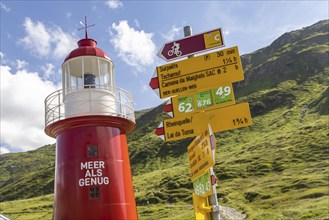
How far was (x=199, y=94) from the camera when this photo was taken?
830 cm

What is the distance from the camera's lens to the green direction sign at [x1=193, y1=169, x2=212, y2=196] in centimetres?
715

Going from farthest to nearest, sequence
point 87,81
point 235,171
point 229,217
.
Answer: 1. point 235,171
2. point 229,217
3. point 87,81

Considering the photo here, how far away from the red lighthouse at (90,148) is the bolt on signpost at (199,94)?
5.21m

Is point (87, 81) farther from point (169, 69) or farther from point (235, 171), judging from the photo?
point (235, 171)

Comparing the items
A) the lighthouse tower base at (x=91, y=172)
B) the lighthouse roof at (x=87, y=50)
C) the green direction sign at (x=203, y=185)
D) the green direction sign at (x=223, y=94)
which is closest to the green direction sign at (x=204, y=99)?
the green direction sign at (x=223, y=94)

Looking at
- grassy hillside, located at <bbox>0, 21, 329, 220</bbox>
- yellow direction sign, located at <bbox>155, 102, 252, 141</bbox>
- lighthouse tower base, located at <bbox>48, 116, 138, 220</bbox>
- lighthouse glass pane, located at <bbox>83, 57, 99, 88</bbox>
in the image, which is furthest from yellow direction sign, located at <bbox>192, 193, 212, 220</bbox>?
grassy hillside, located at <bbox>0, 21, 329, 220</bbox>

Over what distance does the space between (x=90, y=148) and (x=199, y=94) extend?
250 inches

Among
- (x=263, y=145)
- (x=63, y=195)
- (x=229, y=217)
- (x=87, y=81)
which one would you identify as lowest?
(x=229, y=217)

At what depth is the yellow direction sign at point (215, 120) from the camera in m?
7.93

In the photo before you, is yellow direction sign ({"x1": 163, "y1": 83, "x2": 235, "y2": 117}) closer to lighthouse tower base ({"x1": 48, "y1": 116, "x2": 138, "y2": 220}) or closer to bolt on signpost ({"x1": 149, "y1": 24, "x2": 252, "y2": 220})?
bolt on signpost ({"x1": 149, "y1": 24, "x2": 252, "y2": 220})

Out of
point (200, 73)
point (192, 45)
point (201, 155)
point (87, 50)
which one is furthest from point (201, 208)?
point (87, 50)

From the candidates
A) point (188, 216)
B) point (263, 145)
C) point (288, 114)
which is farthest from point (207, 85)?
point (288, 114)

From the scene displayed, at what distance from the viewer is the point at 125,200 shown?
13.3 metres

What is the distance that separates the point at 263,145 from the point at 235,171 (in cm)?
2918
